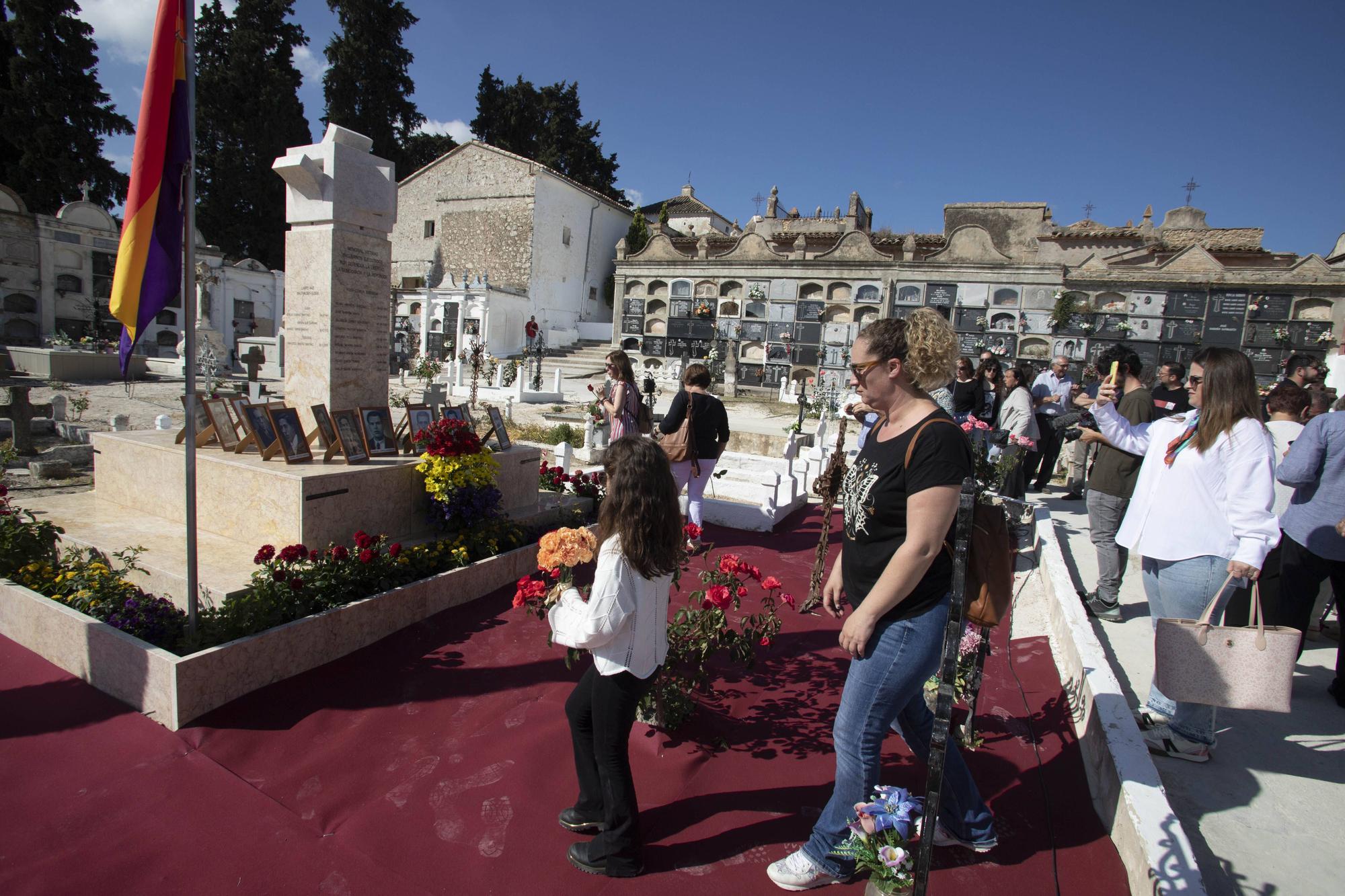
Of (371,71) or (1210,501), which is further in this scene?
(371,71)

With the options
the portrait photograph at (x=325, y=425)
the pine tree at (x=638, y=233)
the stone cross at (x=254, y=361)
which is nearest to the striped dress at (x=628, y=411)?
the portrait photograph at (x=325, y=425)

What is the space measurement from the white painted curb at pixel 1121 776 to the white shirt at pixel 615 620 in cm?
166

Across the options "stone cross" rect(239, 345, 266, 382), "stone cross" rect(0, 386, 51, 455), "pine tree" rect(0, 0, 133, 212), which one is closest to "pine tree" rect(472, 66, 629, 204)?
"pine tree" rect(0, 0, 133, 212)

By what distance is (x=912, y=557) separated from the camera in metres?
1.80

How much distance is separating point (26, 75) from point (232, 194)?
7.27m

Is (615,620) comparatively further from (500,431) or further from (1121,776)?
(500,431)

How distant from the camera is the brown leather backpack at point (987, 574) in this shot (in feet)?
6.77

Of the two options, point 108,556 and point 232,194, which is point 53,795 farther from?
point 232,194

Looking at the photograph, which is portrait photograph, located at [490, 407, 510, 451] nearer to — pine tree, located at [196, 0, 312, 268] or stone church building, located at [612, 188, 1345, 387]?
stone church building, located at [612, 188, 1345, 387]

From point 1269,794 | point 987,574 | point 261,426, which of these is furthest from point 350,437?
point 1269,794

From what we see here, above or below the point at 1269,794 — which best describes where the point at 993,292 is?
above

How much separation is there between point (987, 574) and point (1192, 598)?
1.44 meters

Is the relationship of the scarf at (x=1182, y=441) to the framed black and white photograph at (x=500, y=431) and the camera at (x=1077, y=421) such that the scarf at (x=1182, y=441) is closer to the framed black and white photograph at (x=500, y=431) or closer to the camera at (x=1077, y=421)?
the camera at (x=1077, y=421)

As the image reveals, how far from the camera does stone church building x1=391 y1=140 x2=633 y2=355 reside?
86.4ft
